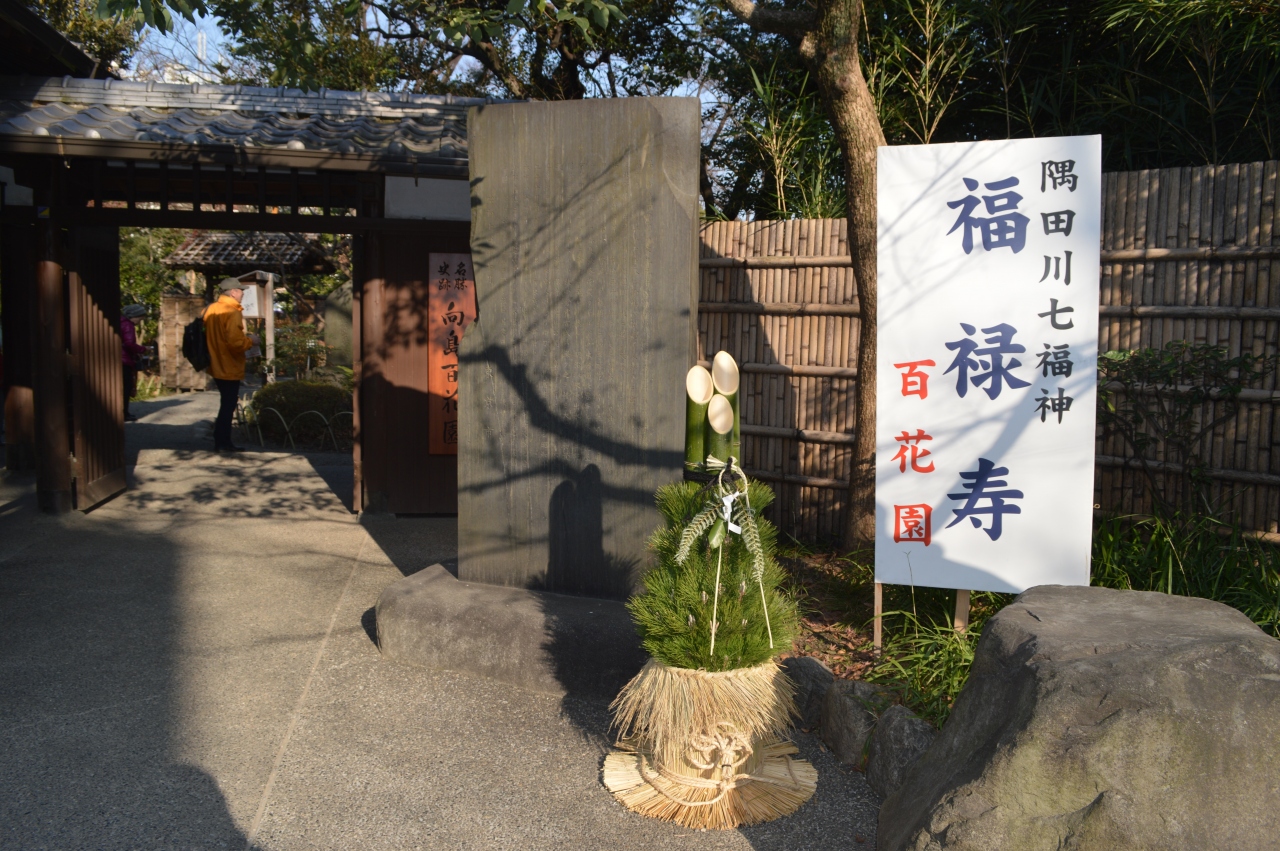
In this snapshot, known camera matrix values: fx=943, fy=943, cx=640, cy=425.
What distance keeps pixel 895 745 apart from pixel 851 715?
0.34 meters

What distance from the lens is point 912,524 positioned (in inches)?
166

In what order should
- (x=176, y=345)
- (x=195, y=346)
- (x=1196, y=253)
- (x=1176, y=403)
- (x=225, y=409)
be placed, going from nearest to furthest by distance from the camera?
(x=1176, y=403)
(x=1196, y=253)
(x=225, y=409)
(x=195, y=346)
(x=176, y=345)

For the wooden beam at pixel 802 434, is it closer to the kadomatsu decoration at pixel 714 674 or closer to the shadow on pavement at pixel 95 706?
the kadomatsu decoration at pixel 714 674

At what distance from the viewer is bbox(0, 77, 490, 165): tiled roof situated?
670cm

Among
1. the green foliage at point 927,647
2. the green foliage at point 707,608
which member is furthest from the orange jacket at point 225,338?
the green foliage at point 707,608

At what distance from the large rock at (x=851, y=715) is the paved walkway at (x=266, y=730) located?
90mm

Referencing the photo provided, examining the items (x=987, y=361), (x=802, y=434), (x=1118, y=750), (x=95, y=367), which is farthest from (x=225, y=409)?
(x=1118, y=750)

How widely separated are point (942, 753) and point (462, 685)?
2.61m

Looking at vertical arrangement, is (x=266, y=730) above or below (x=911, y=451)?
below

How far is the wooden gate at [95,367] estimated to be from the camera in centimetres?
780

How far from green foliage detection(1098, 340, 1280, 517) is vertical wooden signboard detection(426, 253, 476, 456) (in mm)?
4965

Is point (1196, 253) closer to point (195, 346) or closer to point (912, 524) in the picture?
point (912, 524)

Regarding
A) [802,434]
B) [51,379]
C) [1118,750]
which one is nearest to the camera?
[1118,750]

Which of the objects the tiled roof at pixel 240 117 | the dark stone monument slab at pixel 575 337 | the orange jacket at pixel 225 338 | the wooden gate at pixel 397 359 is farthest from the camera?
the orange jacket at pixel 225 338
